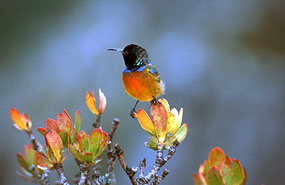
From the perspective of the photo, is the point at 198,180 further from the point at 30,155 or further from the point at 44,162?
the point at 30,155

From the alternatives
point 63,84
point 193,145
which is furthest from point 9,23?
point 193,145

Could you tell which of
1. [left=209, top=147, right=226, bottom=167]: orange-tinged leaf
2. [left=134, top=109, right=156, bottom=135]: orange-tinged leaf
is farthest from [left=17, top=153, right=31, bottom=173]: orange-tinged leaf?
[left=209, top=147, right=226, bottom=167]: orange-tinged leaf

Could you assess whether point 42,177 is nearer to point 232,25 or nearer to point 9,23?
point 9,23

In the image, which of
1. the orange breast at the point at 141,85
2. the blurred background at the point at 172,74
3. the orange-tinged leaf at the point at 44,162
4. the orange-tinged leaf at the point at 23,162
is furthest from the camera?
the blurred background at the point at 172,74

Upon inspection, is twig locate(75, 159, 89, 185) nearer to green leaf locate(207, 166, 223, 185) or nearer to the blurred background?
green leaf locate(207, 166, 223, 185)

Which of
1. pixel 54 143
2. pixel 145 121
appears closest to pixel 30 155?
pixel 54 143

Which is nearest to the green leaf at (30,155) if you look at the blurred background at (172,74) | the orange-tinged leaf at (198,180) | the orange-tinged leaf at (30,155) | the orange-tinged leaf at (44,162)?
the orange-tinged leaf at (30,155)

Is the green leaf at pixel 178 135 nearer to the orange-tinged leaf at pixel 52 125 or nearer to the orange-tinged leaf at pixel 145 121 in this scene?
the orange-tinged leaf at pixel 145 121
